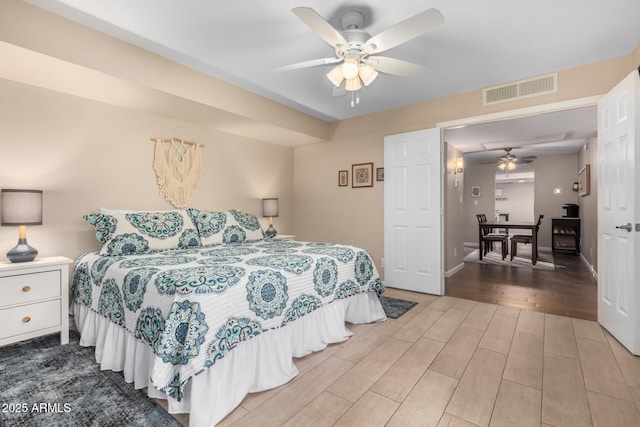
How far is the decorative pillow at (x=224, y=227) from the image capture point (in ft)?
10.4

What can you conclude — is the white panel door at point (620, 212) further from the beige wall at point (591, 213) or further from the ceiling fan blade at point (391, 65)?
the beige wall at point (591, 213)

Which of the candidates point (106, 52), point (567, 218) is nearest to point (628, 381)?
point (106, 52)

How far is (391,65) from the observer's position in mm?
2330

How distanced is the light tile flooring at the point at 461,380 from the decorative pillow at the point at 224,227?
1570 millimetres

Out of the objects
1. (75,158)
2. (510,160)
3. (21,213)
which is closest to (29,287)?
(21,213)

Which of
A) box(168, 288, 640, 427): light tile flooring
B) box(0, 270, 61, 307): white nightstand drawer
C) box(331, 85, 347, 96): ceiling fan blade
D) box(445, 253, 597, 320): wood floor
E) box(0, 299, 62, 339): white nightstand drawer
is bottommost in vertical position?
box(168, 288, 640, 427): light tile flooring

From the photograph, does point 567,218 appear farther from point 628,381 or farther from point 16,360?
point 16,360

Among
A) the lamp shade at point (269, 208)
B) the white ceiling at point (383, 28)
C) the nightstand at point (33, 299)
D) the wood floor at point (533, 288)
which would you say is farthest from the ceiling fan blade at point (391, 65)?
the nightstand at point (33, 299)

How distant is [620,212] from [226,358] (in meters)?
3.12

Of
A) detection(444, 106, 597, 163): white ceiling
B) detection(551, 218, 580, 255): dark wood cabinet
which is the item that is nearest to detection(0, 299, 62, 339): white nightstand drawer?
detection(444, 106, 597, 163): white ceiling

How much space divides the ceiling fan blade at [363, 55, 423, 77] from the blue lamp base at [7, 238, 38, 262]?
294 cm

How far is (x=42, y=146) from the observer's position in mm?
2639

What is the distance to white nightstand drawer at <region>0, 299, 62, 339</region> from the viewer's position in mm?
2113

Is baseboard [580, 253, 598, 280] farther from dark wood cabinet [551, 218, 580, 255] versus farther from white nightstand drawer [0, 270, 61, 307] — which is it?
white nightstand drawer [0, 270, 61, 307]
